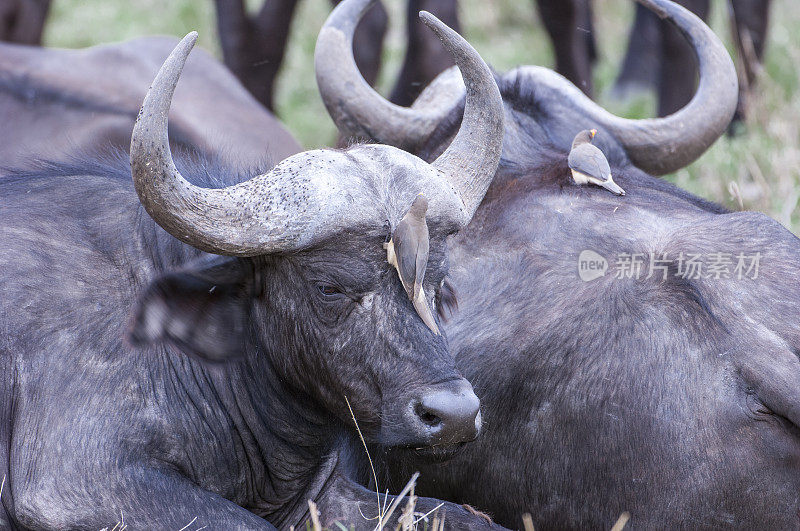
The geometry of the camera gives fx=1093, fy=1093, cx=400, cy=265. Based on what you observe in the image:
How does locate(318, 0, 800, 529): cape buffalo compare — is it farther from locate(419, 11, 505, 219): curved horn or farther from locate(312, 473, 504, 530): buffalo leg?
locate(419, 11, 505, 219): curved horn

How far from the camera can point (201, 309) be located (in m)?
3.16

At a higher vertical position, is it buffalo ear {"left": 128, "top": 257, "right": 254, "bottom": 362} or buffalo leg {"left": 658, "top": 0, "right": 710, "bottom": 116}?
buffalo ear {"left": 128, "top": 257, "right": 254, "bottom": 362}

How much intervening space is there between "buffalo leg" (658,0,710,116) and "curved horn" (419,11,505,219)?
13.5 feet

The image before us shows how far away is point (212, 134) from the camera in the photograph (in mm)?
6008

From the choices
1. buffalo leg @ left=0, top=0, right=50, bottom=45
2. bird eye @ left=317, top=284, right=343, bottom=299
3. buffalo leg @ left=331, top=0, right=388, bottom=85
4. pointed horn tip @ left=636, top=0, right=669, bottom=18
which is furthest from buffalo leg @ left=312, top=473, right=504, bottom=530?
buffalo leg @ left=0, top=0, right=50, bottom=45

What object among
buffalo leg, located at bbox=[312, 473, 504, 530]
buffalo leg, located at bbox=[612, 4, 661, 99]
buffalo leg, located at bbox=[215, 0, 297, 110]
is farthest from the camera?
buffalo leg, located at bbox=[612, 4, 661, 99]

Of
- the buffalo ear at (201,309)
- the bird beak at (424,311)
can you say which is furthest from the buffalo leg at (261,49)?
the bird beak at (424,311)

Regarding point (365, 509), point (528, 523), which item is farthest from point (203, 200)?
point (528, 523)

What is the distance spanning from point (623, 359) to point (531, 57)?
7.47 m

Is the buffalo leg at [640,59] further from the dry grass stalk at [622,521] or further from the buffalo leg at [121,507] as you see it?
the buffalo leg at [121,507]

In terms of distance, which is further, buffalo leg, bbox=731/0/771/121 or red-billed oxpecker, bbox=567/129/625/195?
buffalo leg, bbox=731/0/771/121

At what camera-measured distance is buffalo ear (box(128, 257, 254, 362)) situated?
3045 millimetres

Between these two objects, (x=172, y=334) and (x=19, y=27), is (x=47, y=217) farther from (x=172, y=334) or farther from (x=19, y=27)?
(x=19, y=27)

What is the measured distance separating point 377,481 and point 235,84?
3762 mm
